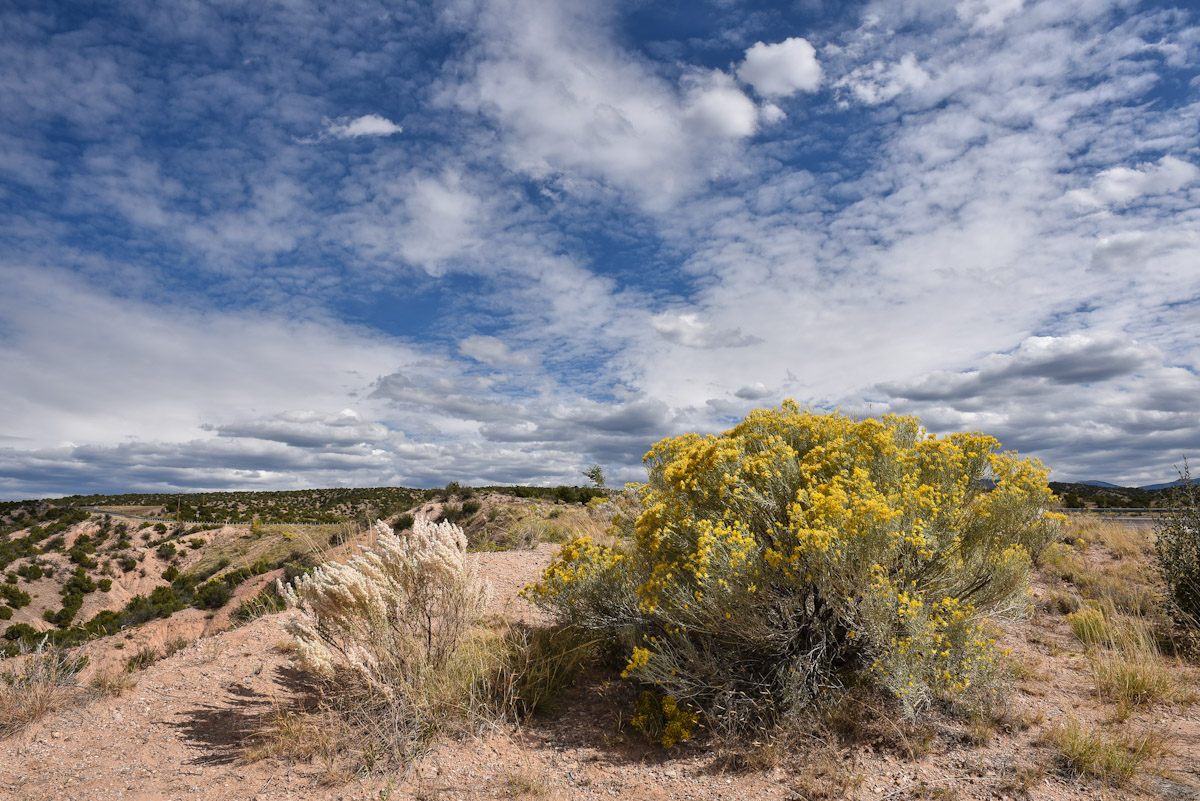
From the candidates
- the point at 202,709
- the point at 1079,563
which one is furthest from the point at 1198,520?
the point at 202,709

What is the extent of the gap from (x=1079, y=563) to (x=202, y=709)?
1301cm

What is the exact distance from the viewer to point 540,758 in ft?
15.2

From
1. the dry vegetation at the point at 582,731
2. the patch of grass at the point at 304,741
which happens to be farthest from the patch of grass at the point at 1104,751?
the patch of grass at the point at 304,741

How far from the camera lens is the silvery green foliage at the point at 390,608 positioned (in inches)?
198

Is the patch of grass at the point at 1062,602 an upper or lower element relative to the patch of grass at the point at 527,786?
upper

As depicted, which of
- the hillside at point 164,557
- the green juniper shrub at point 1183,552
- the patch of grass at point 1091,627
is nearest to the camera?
the patch of grass at point 1091,627

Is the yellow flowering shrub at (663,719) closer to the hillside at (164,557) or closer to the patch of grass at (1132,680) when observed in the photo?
the patch of grass at (1132,680)

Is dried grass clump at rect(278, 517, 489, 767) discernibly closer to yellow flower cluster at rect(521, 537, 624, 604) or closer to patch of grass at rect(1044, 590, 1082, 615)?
yellow flower cluster at rect(521, 537, 624, 604)

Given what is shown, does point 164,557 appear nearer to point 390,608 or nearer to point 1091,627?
point 390,608

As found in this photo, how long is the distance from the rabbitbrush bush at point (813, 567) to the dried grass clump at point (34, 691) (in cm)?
511

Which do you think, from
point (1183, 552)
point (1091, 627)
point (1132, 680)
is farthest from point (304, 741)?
point (1183, 552)

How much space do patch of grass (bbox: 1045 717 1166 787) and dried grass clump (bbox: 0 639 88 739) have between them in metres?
9.12

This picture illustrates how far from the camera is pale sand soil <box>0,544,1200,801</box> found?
163 inches

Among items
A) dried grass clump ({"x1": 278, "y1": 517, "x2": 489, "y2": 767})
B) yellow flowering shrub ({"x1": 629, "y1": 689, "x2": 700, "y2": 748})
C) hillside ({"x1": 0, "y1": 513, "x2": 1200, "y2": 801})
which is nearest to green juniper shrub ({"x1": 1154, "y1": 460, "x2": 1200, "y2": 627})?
hillside ({"x1": 0, "y1": 513, "x2": 1200, "y2": 801})
